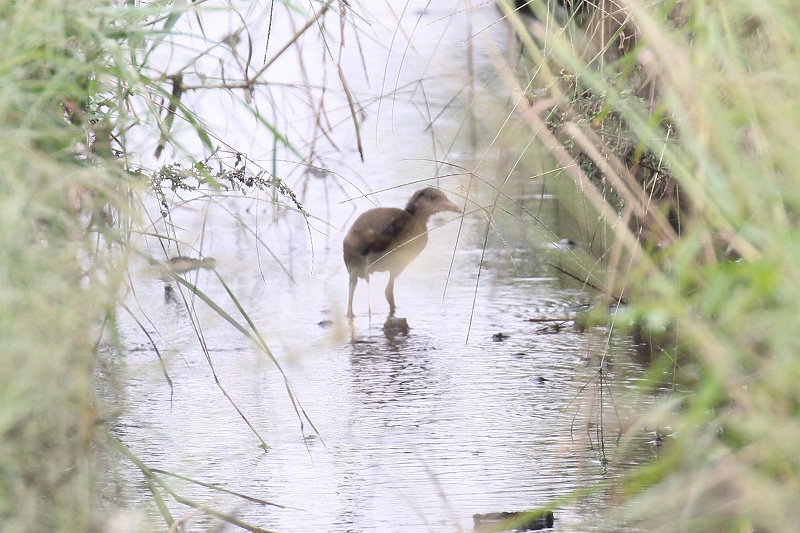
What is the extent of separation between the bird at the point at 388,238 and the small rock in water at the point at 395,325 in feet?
0.23

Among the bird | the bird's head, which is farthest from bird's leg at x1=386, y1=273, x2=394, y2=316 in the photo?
the bird's head

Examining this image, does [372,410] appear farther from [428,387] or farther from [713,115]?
[713,115]

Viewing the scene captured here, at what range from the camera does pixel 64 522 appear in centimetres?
201

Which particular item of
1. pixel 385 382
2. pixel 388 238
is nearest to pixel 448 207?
pixel 388 238

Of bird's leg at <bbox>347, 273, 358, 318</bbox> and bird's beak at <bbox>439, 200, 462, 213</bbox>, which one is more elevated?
bird's beak at <bbox>439, 200, 462, 213</bbox>

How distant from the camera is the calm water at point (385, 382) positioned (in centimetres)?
312

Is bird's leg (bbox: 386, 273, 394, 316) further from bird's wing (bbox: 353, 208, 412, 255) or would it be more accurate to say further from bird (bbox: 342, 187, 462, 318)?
bird's wing (bbox: 353, 208, 412, 255)

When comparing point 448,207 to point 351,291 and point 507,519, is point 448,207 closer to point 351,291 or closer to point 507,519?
point 351,291

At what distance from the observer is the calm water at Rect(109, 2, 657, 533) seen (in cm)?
312

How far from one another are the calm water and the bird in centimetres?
14

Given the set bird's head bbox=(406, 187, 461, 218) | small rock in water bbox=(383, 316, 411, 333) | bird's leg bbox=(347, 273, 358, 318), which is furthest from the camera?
bird's head bbox=(406, 187, 461, 218)

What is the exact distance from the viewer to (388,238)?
18.8 ft

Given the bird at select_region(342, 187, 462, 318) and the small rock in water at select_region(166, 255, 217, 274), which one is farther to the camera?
the bird at select_region(342, 187, 462, 318)

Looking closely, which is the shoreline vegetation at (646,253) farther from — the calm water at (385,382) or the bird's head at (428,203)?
the bird's head at (428,203)
